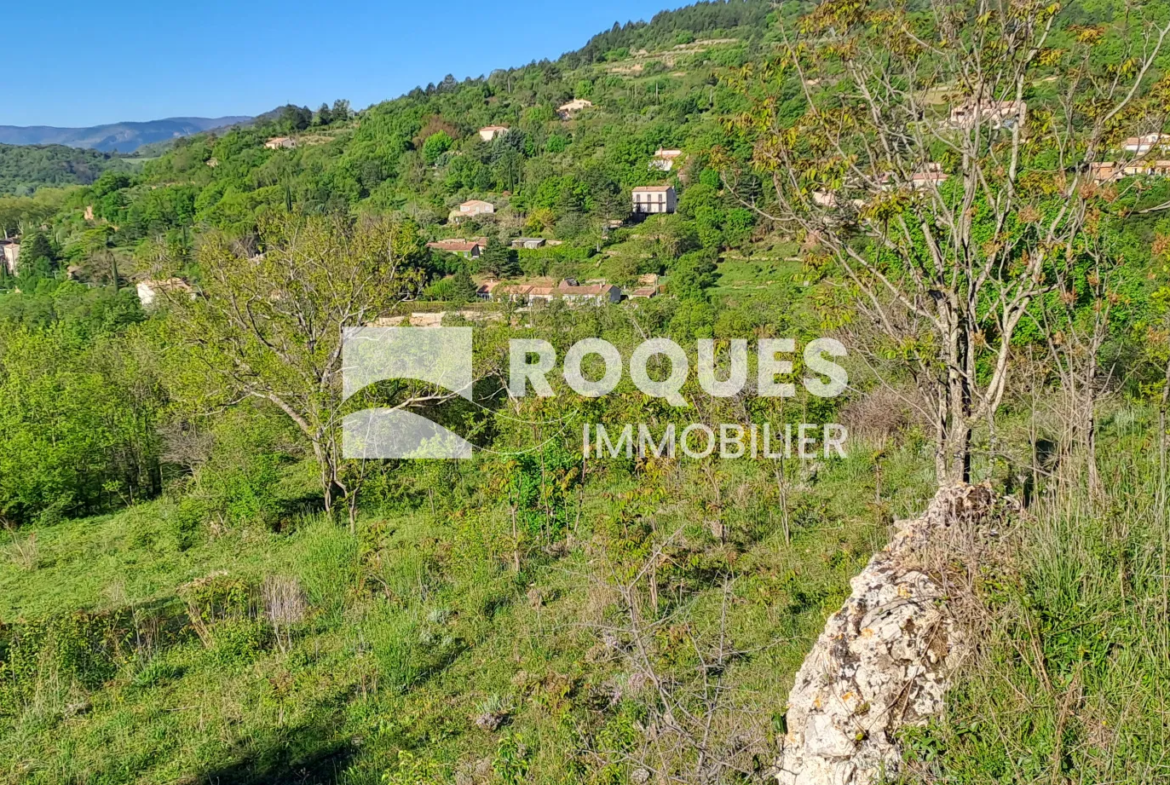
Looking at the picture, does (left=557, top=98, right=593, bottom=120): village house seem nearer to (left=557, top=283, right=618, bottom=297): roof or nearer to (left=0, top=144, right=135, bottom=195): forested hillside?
(left=557, top=283, right=618, bottom=297): roof

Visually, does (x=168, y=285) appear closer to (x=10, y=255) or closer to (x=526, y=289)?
(x=526, y=289)

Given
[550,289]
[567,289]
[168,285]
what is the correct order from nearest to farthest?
[168,285] < [567,289] < [550,289]

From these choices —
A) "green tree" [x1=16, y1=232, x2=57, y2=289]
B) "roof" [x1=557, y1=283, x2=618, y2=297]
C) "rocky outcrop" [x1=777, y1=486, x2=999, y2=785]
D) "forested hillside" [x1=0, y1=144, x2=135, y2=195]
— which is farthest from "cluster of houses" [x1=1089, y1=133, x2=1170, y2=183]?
"forested hillside" [x1=0, y1=144, x2=135, y2=195]

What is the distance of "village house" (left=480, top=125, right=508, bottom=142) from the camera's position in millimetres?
82850

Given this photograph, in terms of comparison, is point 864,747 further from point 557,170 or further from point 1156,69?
point 557,170

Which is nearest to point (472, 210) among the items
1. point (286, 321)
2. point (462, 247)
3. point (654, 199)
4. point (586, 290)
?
point (462, 247)

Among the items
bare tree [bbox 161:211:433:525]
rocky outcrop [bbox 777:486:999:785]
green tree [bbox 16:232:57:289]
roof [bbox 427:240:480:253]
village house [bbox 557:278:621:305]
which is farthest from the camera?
green tree [bbox 16:232:57:289]

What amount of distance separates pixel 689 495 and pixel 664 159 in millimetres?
65288

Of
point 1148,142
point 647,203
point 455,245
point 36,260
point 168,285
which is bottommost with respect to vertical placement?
point 168,285

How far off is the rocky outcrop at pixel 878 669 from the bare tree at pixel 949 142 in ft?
6.73

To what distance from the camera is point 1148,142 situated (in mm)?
4918

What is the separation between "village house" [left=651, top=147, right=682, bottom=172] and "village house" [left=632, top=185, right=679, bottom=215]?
375 cm

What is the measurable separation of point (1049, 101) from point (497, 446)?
273 inches

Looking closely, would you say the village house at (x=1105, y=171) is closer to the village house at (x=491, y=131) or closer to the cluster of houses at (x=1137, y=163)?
the cluster of houses at (x=1137, y=163)
